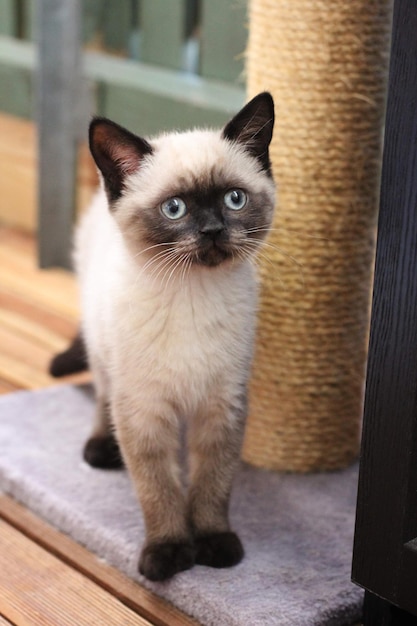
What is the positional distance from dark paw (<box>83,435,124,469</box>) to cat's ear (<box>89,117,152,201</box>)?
0.57 metres

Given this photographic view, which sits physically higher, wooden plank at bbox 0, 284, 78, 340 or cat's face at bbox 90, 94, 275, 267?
cat's face at bbox 90, 94, 275, 267

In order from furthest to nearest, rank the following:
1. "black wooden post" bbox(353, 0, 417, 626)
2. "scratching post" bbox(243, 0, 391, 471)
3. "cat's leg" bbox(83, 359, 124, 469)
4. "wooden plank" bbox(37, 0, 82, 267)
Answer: "wooden plank" bbox(37, 0, 82, 267)
"cat's leg" bbox(83, 359, 124, 469)
"scratching post" bbox(243, 0, 391, 471)
"black wooden post" bbox(353, 0, 417, 626)

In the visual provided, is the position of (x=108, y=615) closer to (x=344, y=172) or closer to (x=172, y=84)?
(x=344, y=172)

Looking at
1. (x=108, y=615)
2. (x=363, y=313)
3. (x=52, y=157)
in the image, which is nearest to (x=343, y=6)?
(x=363, y=313)

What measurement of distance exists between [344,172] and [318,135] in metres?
0.08

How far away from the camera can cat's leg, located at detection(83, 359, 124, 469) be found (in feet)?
5.76

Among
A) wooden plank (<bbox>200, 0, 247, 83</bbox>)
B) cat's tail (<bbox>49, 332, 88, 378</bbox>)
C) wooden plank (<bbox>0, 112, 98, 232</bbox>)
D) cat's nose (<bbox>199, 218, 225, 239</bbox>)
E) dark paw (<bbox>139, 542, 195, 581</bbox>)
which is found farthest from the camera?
wooden plank (<bbox>0, 112, 98, 232</bbox>)

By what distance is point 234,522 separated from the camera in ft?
5.27

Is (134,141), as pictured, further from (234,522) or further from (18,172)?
(18,172)

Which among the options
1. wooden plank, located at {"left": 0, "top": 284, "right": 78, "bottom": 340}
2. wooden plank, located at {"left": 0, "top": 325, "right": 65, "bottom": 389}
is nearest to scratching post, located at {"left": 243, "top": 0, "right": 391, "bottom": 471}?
wooden plank, located at {"left": 0, "top": 325, "right": 65, "bottom": 389}

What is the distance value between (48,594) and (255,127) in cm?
77

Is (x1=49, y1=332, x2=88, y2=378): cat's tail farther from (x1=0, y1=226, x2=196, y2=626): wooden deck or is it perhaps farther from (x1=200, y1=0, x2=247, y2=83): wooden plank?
(x1=200, y1=0, x2=247, y2=83): wooden plank

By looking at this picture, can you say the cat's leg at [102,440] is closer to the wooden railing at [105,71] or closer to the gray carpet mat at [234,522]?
the gray carpet mat at [234,522]

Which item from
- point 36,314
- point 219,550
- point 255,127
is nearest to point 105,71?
point 36,314
